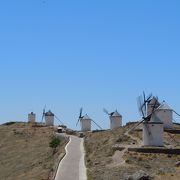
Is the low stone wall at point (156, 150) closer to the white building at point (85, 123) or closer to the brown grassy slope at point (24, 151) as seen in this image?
the brown grassy slope at point (24, 151)

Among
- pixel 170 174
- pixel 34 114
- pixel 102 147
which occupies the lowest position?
pixel 170 174

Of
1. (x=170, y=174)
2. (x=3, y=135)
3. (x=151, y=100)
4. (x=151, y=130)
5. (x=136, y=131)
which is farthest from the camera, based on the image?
(x=3, y=135)

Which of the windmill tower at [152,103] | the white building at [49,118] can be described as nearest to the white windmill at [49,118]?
the white building at [49,118]

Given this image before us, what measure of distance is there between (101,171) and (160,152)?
10857mm

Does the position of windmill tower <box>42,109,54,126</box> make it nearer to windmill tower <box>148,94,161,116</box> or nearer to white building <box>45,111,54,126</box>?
white building <box>45,111,54,126</box>

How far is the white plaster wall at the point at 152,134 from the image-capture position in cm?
5391

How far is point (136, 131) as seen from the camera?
2514 inches

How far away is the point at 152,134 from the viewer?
5409 cm

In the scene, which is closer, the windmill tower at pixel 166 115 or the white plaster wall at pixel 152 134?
the white plaster wall at pixel 152 134

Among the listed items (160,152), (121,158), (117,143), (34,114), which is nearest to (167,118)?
(117,143)

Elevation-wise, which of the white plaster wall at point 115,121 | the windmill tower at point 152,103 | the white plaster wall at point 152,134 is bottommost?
the white plaster wall at point 152,134

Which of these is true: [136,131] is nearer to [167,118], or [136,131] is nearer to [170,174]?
[167,118]

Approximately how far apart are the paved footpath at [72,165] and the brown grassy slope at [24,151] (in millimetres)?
1261

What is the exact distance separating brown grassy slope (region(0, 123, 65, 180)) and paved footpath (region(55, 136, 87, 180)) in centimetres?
126
